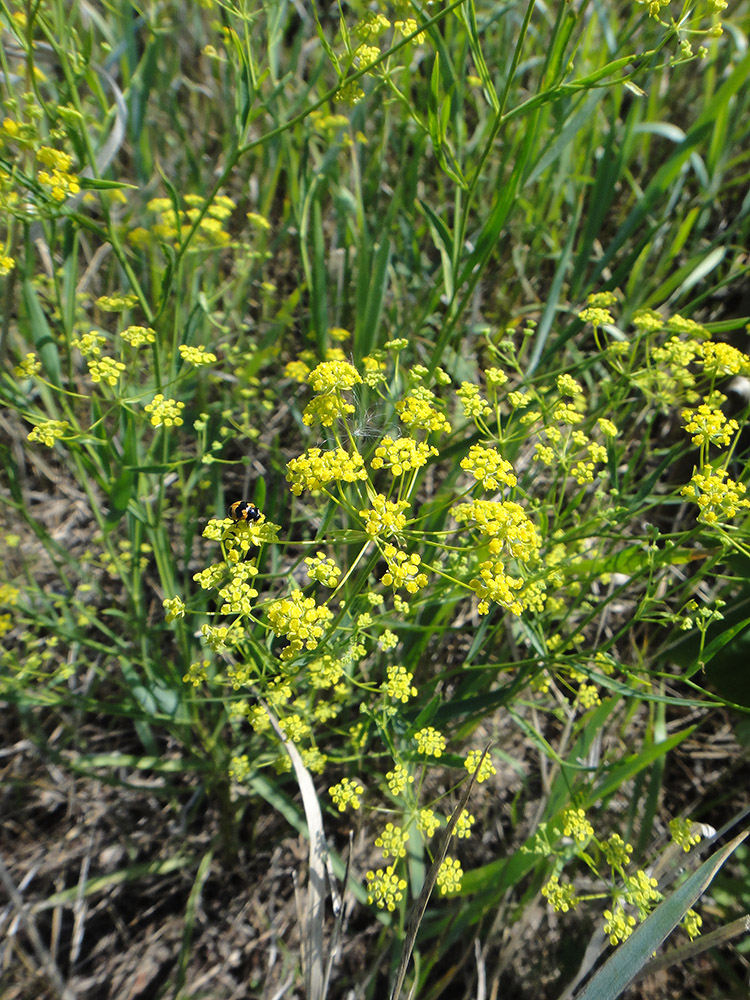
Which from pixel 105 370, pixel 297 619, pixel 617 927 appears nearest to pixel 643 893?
pixel 617 927

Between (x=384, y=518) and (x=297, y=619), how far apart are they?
0.21 m

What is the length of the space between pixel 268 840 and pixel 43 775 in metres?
0.74

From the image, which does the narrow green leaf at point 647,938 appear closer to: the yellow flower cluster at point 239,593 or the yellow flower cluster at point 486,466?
the yellow flower cluster at point 486,466

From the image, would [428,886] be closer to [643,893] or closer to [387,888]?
[387,888]

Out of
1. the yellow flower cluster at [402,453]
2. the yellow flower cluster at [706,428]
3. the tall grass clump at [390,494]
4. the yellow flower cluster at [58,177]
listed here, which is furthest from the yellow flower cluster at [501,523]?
the yellow flower cluster at [58,177]

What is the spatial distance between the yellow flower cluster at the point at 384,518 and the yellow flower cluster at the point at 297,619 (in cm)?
15

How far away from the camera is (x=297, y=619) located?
109 centimetres

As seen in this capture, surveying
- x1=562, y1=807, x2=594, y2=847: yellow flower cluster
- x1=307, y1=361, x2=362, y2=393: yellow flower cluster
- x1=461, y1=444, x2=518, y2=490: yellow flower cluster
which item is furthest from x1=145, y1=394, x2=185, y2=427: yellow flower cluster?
x1=562, y1=807, x2=594, y2=847: yellow flower cluster

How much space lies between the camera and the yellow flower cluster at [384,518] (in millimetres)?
1070

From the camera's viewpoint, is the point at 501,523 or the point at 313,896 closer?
the point at 501,523

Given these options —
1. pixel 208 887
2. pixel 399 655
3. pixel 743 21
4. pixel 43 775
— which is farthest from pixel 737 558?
pixel 743 21

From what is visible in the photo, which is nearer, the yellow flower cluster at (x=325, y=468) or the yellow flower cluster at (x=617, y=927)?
the yellow flower cluster at (x=325, y=468)

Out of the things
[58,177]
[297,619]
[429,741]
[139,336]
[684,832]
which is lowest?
[684,832]

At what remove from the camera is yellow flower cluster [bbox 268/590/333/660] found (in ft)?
3.56
